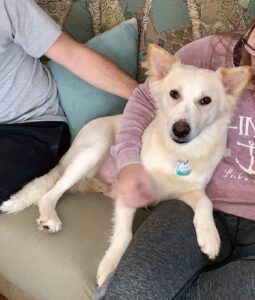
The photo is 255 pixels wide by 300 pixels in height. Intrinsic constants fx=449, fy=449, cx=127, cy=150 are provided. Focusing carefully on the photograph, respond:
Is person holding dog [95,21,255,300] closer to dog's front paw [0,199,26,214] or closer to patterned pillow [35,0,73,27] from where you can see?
dog's front paw [0,199,26,214]

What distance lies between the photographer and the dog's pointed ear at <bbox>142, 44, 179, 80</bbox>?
128 cm

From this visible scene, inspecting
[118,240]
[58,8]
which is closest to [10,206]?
[118,240]

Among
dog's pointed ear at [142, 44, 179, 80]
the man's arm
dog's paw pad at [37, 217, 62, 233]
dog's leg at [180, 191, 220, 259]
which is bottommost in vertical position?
dog's paw pad at [37, 217, 62, 233]

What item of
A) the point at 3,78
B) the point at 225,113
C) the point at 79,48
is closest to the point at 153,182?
the point at 225,113

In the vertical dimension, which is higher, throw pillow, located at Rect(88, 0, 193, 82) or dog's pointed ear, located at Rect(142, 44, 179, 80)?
dog's pointed ear, located at Rect(142, 44, 179, 80)

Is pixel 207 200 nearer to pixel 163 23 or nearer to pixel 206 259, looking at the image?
pixel 206 259

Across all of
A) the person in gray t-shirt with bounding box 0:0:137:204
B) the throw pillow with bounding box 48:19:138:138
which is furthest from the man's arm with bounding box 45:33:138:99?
the throw pillow with bounding box 48:19:138:138

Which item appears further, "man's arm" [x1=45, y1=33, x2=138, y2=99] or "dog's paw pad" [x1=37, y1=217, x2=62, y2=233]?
"man's arm" [x1=45, y1=33, x2=138, y2=99]

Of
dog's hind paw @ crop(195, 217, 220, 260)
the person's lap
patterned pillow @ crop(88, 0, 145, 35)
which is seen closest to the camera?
dog's hind paw @ crop(195, 217, 220, 260)

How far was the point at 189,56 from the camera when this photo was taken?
145 centimetres

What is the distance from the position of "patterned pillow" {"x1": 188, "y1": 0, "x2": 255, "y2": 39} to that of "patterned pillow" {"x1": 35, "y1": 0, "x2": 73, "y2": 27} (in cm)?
62

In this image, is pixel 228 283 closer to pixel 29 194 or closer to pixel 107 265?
pixel 107 265

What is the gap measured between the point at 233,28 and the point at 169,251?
3.00 ft

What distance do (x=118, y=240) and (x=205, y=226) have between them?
255 mm
